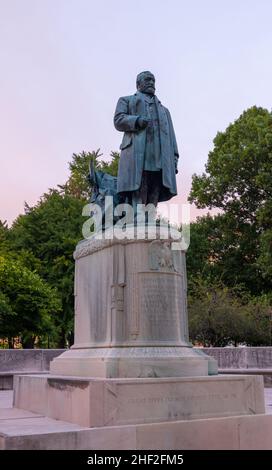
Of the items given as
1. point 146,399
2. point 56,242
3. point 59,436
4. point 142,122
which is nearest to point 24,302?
point 56,242

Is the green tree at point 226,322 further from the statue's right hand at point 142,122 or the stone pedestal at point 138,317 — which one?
the statue's right hand at point 142,122

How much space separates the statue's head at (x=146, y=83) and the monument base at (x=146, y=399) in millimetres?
4908

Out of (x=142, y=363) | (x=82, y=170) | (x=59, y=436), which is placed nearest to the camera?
(x=59, y=436)

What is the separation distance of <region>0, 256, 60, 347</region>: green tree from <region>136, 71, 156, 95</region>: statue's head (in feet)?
58.9

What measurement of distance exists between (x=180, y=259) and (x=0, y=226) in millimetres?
33504

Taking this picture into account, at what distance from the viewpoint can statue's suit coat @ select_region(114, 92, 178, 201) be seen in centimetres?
881

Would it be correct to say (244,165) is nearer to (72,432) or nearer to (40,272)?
(40,272)

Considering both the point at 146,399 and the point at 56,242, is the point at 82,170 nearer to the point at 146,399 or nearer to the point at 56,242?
the point at 56,242

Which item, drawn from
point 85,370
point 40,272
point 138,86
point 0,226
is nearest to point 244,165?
point 40,272

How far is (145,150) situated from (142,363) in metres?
3.51

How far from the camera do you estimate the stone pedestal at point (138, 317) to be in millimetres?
7492

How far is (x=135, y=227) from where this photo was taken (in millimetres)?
8250

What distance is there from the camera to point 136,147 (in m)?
8.88

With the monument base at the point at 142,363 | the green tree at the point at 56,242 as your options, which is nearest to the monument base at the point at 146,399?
the monument base at the point at 142,363
